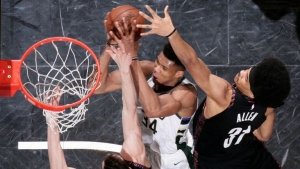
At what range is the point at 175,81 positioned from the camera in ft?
14.4

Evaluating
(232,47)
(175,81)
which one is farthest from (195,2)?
(175,81)

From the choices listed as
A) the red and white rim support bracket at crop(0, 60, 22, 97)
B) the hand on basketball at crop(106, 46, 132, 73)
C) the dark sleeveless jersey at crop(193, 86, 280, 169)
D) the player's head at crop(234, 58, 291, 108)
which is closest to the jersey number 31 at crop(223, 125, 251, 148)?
the dark sleeveless jersey at crop(193, 86, 280, 169)

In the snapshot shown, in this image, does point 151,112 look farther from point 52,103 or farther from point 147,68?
point 52,103

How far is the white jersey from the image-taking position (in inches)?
177

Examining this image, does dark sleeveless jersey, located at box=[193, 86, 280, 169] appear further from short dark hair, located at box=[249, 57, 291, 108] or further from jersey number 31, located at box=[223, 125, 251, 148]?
short dark hair, located at box=[249, 57, 291, 108]

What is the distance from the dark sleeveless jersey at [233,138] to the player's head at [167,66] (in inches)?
12.3

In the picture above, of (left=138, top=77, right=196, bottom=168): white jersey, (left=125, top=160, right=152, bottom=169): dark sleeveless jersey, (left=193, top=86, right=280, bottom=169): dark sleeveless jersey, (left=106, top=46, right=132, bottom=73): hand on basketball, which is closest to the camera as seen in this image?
(left=106, top=46, right=132, bottom=73): hand on basketball

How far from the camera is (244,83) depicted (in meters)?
3.88

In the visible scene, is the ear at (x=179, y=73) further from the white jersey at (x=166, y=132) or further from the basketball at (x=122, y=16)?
the basketball at (x=122, y=16)

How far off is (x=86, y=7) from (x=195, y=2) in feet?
3.49

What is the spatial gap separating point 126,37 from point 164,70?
526 millimetres

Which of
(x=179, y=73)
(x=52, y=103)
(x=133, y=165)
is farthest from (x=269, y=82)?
(x=52, y=103)

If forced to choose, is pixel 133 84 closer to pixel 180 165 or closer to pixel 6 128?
pixel 180 165

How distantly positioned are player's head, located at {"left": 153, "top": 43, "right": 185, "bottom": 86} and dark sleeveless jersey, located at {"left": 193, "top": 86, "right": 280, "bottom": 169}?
1.02 ft
